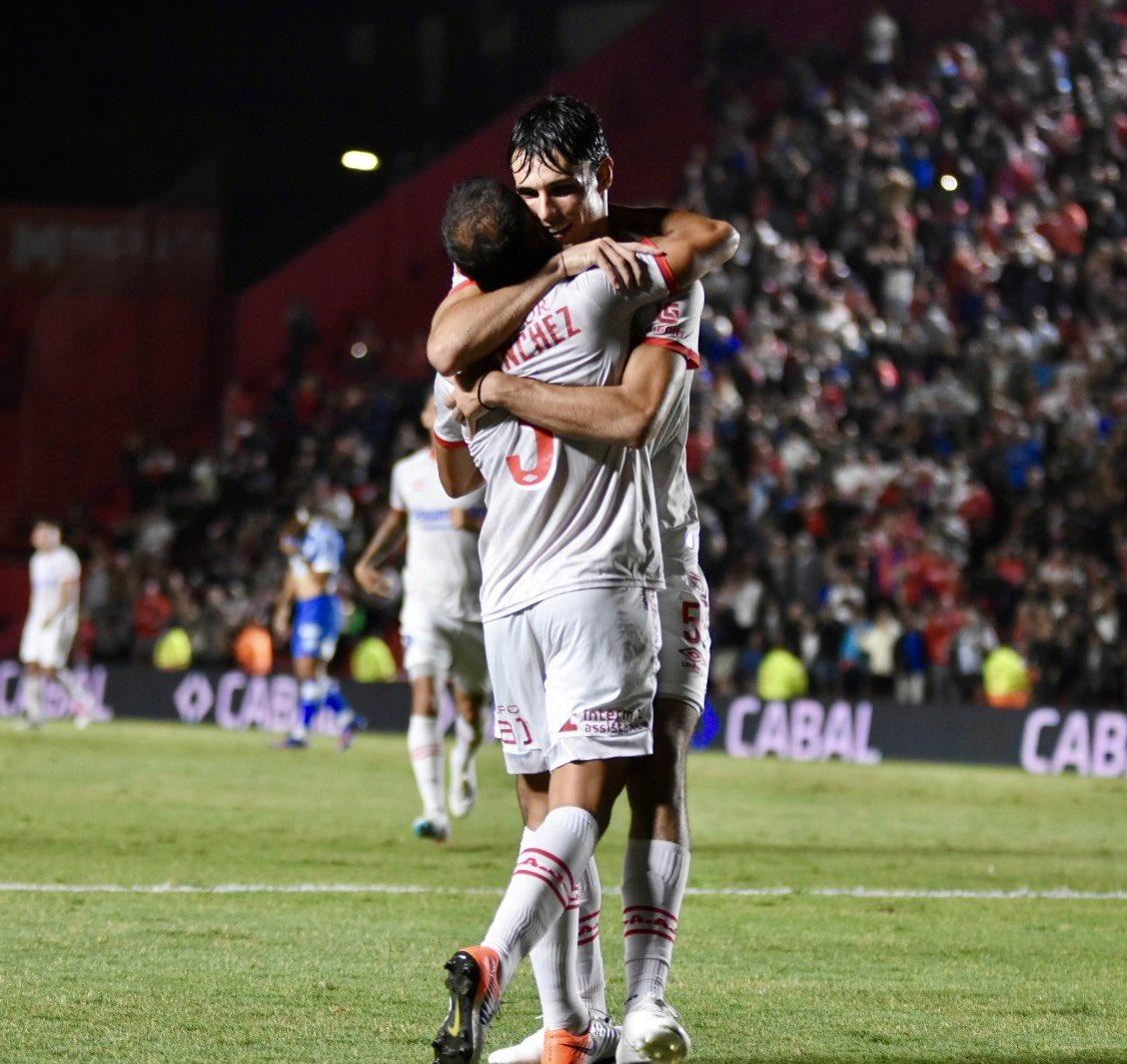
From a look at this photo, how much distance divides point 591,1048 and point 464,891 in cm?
362

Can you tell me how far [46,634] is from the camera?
72.2ft

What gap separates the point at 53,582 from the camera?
2233cm

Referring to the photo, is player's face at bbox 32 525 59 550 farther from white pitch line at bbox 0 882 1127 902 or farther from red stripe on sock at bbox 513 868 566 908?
red stripe on sock at bbox 513 868 566 908

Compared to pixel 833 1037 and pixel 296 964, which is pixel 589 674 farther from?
pixel 296 964

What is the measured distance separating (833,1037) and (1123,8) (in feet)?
81.5

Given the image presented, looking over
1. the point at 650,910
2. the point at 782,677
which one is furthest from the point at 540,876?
the point at 782,677

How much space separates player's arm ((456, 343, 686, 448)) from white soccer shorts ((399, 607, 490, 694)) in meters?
6.58

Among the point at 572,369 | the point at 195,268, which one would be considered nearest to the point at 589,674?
the point at 572,369

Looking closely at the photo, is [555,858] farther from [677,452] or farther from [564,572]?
[677,452]

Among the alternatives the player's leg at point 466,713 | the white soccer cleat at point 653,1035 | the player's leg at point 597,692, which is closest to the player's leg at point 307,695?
the player's leg at point 466,713

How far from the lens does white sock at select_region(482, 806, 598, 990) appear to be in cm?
407

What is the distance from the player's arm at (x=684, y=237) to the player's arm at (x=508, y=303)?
8 centimetres

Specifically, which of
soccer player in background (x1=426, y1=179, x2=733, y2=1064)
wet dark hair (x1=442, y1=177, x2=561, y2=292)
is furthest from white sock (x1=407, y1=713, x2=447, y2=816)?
wet dark hair (x1=442, y1=177, x2=561, y2=292)

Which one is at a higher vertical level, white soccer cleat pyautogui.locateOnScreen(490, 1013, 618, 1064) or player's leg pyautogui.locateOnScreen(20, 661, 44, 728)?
player's leg pyautogui.locateOnScreen(20, 661, 44, 728)
